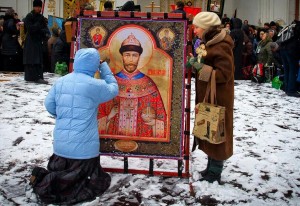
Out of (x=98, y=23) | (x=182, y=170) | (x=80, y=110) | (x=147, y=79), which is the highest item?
(x=98, y=23)

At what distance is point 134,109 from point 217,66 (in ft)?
2.91

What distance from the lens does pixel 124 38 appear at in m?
3.40

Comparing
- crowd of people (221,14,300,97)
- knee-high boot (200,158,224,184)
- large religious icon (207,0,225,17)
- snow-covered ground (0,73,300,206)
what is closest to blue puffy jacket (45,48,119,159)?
snow-covered ground (0,73,300,206)

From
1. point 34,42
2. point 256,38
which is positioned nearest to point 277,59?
point 256,38

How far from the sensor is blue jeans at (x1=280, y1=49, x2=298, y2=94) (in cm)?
756

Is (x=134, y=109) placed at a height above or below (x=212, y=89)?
below

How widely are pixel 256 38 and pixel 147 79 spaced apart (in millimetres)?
9681

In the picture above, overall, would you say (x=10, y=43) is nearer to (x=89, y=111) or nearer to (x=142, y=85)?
(x=142, y=85)

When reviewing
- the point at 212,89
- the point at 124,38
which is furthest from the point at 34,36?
the point at 212,89

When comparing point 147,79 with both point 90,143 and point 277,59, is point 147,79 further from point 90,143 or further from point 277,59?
point 277,59

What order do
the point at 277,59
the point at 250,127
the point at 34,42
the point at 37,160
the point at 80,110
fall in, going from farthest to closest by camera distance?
the point at 277,59 → the point at 34,42 → the point at 250,127 → the point at 37,160 → the point at 80,110

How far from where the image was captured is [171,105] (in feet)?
11.3

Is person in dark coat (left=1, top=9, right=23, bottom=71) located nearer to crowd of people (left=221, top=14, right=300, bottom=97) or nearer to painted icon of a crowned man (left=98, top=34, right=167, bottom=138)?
crowd of people (left=221, top=14, right=300, bottom=97)

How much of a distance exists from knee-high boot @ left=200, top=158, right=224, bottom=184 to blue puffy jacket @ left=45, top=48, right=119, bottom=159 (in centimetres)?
110
